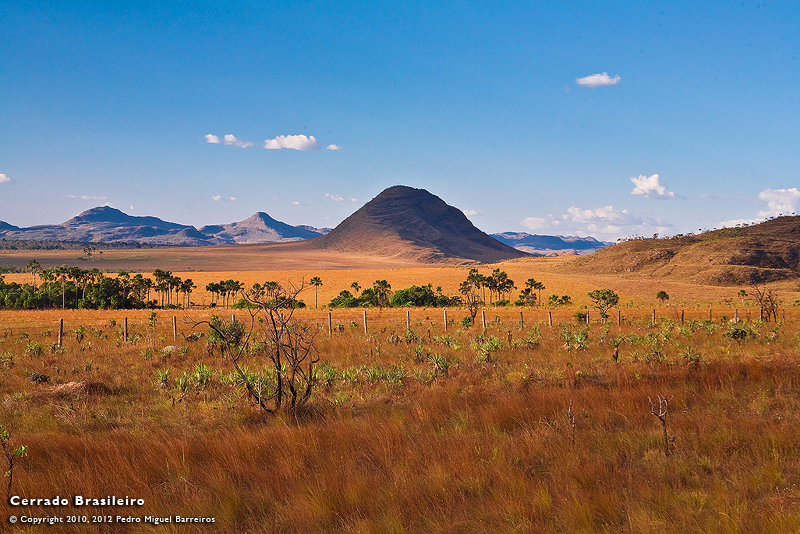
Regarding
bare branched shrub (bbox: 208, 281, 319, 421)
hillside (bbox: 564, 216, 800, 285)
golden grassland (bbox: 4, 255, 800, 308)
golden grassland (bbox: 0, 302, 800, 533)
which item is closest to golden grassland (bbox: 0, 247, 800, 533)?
golden grassland (bbox: 0, 302, 800, 533)

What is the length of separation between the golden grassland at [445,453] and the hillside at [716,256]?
11544 cm

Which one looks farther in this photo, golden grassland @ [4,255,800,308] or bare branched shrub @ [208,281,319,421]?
golden grassland @ [4,255,800,308]

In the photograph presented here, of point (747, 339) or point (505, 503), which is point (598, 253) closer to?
point (747, 339)

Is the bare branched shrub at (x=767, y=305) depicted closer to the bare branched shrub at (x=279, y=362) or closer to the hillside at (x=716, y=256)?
the bare branched shrub at (x=279, y=362)

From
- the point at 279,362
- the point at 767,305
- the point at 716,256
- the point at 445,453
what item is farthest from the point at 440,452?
the point at 716,256

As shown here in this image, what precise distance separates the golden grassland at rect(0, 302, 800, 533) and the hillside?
115 metres

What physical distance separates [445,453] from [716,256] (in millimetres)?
139262

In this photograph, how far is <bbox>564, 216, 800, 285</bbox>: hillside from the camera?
4154 inches

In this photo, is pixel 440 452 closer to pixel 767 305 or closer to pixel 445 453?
pixel 445 453

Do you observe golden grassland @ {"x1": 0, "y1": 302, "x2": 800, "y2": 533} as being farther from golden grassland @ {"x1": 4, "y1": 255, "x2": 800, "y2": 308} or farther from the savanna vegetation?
golden grassland @ {"x1": 4, "y1": 255, "x2": 800, "y2": 308}

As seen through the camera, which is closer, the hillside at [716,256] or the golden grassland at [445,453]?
the golden grassland at [445,453]

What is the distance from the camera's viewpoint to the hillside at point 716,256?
105500mm

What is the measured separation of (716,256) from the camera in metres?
117

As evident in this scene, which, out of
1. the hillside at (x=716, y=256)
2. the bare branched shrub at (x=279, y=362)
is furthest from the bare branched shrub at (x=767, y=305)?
the hillside at (x=716, y=256)
